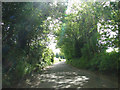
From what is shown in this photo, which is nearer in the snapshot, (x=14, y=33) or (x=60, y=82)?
(x=14, y=33)

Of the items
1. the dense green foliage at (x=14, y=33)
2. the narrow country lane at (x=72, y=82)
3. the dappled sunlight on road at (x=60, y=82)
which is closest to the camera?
the dense green foliage at (x=14, y=33)

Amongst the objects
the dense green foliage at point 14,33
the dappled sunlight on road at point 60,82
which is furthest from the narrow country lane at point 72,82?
the dense green foliage at point 14,33

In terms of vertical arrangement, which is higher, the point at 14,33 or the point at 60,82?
the point at 14,33

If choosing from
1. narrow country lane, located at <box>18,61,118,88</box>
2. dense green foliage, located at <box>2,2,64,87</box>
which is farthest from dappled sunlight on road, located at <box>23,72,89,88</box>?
dense green foliage, located at <box>2,2,64,87</box>

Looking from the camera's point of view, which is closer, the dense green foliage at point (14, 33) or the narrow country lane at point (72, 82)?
the dense green foliage at point (14, 33)

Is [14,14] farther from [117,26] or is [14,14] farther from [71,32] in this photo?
[71,32]

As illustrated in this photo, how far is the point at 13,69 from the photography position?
20.4 ft

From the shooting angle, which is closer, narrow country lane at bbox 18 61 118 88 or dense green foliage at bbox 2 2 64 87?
dense green foliage at bbox 2 2 64 87

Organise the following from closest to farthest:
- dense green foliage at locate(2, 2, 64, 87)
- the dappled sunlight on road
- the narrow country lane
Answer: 1. dense green foliage at locate(2, 2, 64, 87)
2. the narrow country lane
3. the dappled sunlight on road

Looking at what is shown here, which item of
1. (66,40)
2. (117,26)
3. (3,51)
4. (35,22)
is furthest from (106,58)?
(66,40)

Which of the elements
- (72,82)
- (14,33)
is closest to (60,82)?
(72,82)

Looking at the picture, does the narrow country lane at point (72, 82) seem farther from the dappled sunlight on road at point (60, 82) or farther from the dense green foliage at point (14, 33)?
the dense green foliage at point (14, 33)

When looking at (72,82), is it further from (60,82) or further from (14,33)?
(14,33)

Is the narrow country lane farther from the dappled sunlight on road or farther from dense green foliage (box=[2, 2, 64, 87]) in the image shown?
dense green foliage (box=[2, 2, 64, 87])
